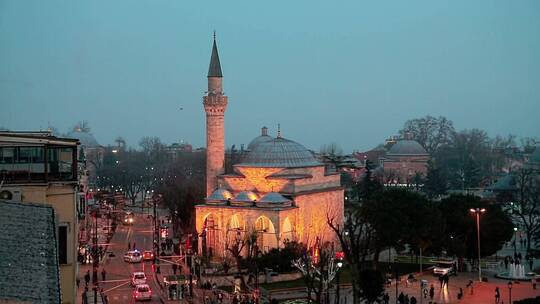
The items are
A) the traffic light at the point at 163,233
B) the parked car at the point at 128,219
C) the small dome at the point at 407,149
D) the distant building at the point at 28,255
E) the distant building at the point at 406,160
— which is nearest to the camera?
the distant building at the point at 28,255

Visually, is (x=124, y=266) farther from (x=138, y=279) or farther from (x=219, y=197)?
(x=219, y=197)

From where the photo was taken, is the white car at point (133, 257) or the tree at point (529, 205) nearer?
the white car at point (133, 257)

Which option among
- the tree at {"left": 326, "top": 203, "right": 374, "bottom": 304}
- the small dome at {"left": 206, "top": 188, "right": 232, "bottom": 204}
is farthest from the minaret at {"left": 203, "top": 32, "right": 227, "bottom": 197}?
the tree at {"left": 326, "top": 203, "right": 374, "bottom": 304}

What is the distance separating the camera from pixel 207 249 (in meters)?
42.1

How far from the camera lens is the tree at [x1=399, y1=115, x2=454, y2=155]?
136 m

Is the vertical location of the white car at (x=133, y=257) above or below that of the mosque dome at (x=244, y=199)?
below

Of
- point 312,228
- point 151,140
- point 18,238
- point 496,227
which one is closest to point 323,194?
point 312,228

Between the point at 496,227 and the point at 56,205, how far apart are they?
93.3ft

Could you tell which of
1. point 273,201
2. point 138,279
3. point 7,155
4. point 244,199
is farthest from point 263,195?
point 7,155

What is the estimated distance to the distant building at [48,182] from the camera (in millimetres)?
15586

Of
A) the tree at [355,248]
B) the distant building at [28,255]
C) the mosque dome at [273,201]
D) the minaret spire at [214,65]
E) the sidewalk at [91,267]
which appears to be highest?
the minaret spire at [214,65]

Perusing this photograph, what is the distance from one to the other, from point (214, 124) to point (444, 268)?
1744cm

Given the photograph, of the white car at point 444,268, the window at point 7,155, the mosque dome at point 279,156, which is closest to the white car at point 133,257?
the mosque dome at point 279,156

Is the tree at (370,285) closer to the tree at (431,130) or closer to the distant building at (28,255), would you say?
the distant building at (28,255)
